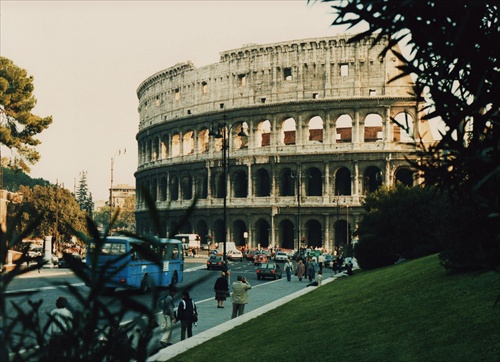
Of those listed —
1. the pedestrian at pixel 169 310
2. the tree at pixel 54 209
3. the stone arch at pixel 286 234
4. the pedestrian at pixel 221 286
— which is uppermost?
the tree at pixel 54 209

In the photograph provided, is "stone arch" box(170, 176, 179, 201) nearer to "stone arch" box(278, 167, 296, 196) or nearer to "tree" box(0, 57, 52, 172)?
"stone arch" box(278, 167, 296, 196)

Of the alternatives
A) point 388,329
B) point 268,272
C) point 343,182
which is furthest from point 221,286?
point 343,182

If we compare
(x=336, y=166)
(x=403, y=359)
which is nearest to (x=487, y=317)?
(x=403, y=359)

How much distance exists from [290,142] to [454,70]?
74.2 metres

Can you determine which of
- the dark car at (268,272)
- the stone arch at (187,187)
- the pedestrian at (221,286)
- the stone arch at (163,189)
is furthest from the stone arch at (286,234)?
the pedestrian at (221,286)

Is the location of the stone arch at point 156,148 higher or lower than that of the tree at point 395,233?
higher

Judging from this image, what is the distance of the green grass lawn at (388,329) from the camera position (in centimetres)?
1123

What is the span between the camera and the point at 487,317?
11.9 metres

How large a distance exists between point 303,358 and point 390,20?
7.77 meters

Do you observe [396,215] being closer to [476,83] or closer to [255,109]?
[476,83]

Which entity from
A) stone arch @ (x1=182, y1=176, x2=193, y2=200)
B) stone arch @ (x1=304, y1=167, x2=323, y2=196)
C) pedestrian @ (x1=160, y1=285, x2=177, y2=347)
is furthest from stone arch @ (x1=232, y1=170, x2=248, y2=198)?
pedestrian @ (x1=160, y1=285, x2=177, y2=347)

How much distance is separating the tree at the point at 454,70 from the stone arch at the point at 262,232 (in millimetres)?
66673

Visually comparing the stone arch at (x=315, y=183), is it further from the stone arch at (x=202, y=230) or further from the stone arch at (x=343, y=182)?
the stone arch at (x=202, y=230)

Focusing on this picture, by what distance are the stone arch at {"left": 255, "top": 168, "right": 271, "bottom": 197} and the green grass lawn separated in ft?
181
